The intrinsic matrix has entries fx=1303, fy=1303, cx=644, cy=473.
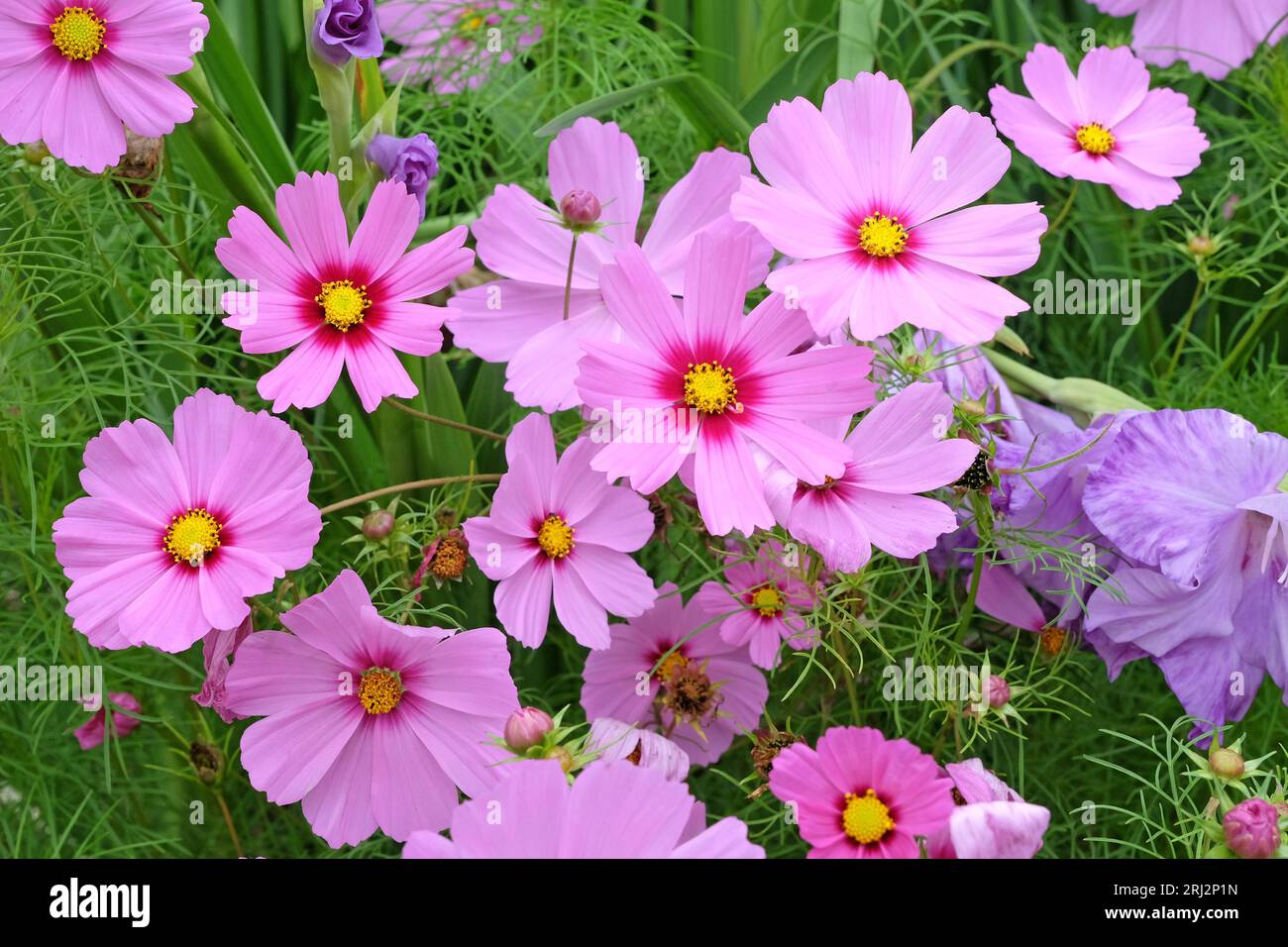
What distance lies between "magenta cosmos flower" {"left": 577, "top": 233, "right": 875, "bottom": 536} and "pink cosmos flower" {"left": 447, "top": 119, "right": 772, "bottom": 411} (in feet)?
0.25

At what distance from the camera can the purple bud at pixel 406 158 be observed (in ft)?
1.72

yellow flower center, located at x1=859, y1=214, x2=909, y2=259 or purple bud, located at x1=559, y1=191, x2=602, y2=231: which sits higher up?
purple bud, located at x1=559, y1=191, x2=602, y2=231

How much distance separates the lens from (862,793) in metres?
0.45

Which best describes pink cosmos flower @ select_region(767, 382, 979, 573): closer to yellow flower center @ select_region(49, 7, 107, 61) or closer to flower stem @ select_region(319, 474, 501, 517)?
flower stem @ select_region(319, 474, 501, 517)

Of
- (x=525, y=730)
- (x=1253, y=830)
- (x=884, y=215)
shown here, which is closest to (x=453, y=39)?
(x=884, y=215)

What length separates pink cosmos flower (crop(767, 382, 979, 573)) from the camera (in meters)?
0.47

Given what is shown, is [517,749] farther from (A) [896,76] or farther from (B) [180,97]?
(A) [896,76]

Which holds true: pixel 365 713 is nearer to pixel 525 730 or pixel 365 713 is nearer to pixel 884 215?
pixel 525 730

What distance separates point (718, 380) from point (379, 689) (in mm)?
180

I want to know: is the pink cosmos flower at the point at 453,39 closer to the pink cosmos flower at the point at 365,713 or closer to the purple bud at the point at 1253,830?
the pink cosmos flower at the point at 365,713

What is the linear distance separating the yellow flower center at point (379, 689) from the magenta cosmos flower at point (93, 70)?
22 cm

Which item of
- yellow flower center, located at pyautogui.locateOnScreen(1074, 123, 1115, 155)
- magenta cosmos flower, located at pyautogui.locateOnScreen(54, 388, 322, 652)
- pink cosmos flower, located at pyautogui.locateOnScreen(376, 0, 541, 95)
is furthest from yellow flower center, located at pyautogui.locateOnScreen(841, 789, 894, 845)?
pink cosmos flower, located at pyautogui.locateOnScreen(376, 0, 541, 95)

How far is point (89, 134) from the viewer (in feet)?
1.65

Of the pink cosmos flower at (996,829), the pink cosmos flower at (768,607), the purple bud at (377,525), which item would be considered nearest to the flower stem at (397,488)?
the purple bud at (377,525)
